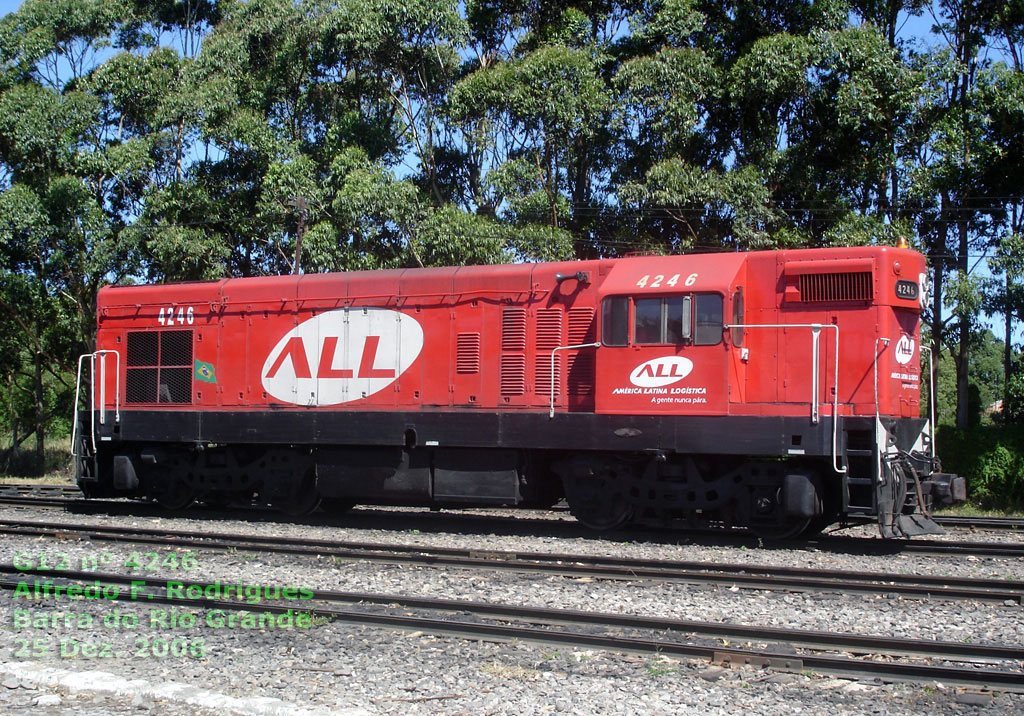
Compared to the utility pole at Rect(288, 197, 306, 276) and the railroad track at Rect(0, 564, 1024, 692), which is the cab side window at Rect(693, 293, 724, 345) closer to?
the railroad track at Rect(0, 564, 1024, 692)

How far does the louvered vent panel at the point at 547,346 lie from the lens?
483 inches

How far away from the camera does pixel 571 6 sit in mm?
24531

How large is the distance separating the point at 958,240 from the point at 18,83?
2564 cm

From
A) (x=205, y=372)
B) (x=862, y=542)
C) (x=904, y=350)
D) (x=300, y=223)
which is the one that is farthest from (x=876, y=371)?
(x=300, y=223)

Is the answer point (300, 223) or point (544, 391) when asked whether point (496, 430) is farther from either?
point (300, 223)

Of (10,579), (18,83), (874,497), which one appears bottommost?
(10,579)

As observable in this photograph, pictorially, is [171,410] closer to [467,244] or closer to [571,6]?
[467,244]

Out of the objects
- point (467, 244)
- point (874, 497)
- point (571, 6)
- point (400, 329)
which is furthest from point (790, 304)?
point (571, 6)

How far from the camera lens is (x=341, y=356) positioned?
528 inches

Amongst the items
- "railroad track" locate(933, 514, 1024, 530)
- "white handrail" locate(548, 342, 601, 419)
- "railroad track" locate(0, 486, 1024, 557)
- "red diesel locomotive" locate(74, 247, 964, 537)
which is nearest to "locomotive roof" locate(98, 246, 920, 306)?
"red diesel locomotive" locate(74, 247, 964, 537)

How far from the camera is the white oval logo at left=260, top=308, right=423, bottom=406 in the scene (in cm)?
1316

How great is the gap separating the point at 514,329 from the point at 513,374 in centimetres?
60

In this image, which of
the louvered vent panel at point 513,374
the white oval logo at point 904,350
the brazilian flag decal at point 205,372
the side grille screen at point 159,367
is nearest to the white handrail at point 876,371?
the white oval logo at point 904,350

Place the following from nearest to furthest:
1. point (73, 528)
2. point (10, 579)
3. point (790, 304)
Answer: point (10, 579)
point (790, 304)
point (73, 528)
